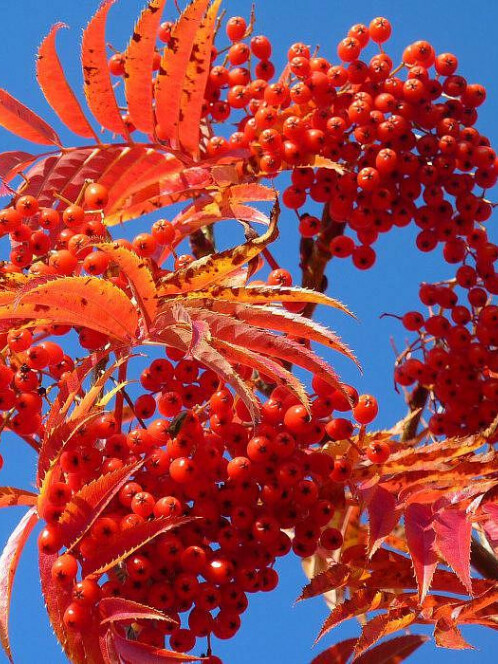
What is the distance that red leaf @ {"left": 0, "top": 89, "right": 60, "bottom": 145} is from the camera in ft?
10.8

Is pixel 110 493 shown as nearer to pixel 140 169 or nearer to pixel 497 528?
pixel 497 528

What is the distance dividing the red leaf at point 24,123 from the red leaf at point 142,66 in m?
0.26

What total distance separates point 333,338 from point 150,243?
26.0 inches

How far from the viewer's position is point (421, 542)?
102 inches

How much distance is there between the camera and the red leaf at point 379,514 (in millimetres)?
2590

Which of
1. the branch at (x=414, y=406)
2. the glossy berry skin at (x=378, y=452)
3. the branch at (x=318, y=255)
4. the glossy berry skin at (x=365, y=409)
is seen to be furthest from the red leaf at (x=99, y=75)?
the branch at (x=414, y=406)

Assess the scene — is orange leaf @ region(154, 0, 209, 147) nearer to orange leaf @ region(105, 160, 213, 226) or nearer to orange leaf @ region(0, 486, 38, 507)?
orange leaf @ region(105, 160, 213, 226)

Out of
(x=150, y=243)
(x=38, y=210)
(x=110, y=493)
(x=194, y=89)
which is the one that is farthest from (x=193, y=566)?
(x=194, y=89)

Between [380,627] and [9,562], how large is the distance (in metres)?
0.88

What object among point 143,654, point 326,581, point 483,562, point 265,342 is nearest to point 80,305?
point 265,342

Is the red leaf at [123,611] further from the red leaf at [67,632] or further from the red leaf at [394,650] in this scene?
the red leaf at [394,650]

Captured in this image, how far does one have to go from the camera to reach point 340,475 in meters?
2.75

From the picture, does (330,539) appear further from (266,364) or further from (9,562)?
(9,562)

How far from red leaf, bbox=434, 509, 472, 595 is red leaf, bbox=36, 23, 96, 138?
5.09ft
